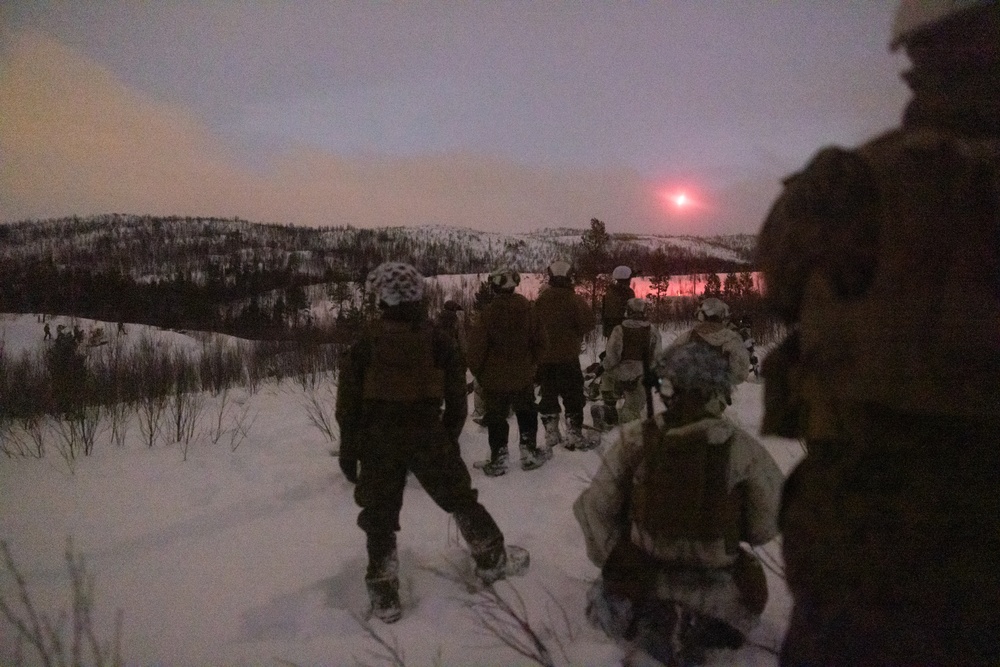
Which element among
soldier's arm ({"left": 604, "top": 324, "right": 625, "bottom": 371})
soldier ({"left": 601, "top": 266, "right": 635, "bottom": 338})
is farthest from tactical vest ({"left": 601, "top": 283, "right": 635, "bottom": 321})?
soldier's arm ({"left": 604, "top": 324, "right": 625, "bottom": 371})

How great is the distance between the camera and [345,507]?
427 centimetres

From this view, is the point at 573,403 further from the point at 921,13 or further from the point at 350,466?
the point at 921,13

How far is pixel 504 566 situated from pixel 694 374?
5.66 feet

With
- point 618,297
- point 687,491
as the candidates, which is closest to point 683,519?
point 687,491

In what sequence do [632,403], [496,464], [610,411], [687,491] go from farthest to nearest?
[610,411], [632,403], [496,464], [687,491]

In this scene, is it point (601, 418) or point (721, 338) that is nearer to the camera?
point (721, 338)

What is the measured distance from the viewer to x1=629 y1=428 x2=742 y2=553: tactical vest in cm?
199

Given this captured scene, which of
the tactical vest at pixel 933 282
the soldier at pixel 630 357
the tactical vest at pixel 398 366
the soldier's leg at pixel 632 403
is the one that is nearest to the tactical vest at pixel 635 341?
the soldier at pixel 630 357

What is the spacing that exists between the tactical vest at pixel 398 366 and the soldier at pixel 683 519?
1027 millimetres

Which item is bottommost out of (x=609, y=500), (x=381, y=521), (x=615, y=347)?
(x=381, y=521)

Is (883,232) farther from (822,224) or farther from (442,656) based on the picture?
(442,656)

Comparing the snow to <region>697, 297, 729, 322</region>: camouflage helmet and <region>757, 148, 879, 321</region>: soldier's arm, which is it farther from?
<region>697, 297, 729, 322</region>: camouflage helmet

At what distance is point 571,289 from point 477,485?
7.62 ft

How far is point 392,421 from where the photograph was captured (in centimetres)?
277
